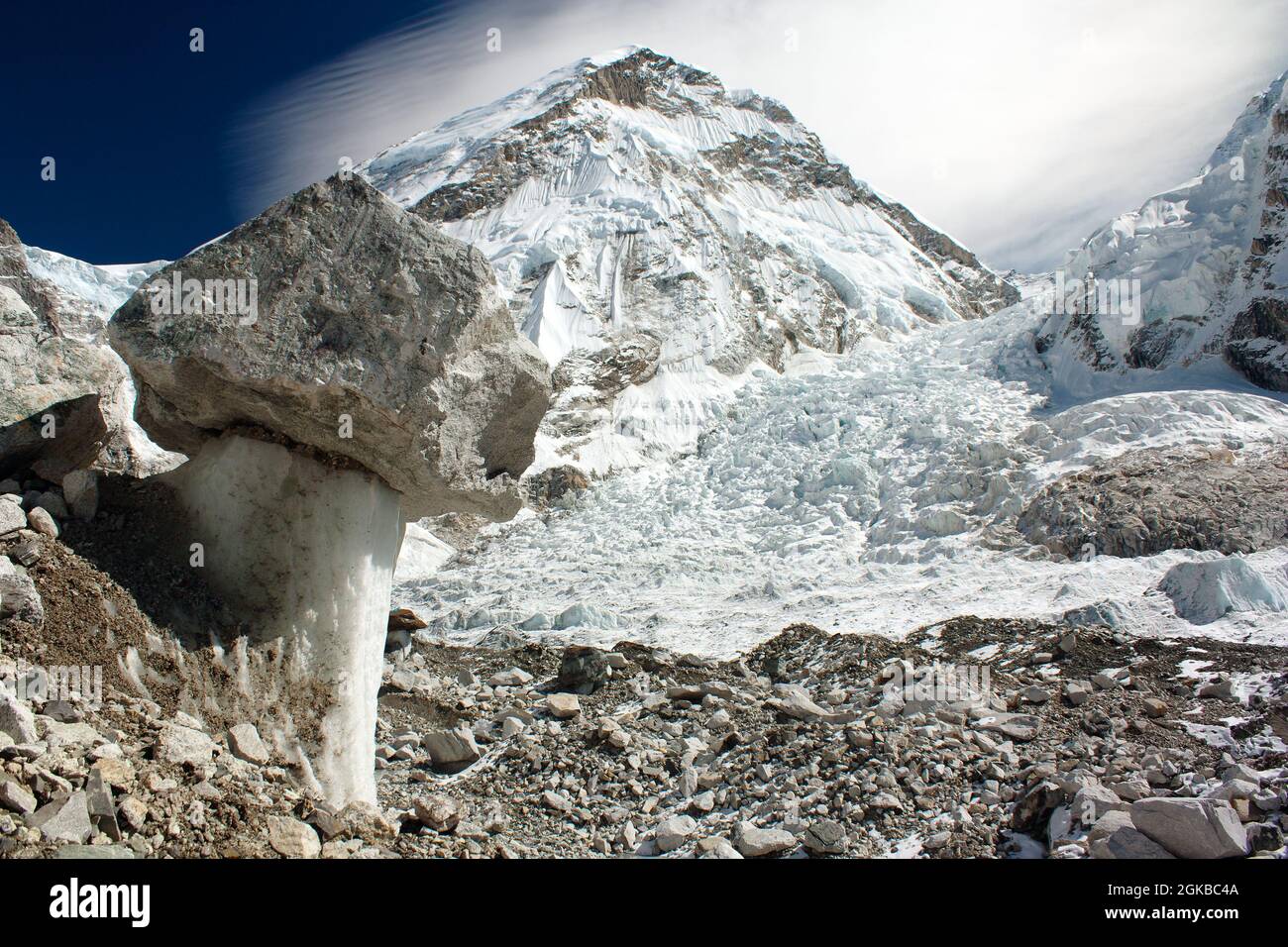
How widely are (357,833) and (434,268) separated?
3.26 m

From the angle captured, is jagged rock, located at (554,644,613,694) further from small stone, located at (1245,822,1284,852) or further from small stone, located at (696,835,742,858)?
small stone, located at (1245,822,1284,852)

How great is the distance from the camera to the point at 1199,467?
14.3 meters

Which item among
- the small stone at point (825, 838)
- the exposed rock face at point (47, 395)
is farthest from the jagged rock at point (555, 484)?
the small stone at point (825, 838)

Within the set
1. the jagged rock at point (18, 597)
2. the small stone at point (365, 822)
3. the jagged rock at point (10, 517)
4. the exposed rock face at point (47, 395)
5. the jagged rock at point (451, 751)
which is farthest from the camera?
the jagged rock at point (451, 751)

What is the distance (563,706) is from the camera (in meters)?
7.52

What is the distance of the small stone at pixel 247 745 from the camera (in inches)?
167

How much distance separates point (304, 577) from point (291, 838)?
2.00 m

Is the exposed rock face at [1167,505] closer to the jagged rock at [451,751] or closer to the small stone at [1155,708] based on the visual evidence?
the small stone at [1155,708]

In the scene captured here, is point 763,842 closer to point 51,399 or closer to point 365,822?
point 365,822

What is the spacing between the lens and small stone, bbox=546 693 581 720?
747cm

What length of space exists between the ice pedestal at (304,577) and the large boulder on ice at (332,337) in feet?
0.76

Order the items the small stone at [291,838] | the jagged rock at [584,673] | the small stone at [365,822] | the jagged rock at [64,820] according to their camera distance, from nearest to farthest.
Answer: the jagged rock at [64,820] → the small stone at [291,838] → the small stone at [365,822] → the jagged rock at [584,673]
